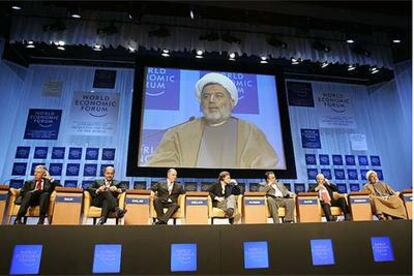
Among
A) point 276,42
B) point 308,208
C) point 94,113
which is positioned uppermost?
point 276,42

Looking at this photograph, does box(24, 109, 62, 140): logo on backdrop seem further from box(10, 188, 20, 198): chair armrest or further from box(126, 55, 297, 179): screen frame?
box(10, 188, 20, 198): chair armrest

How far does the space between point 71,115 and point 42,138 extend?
2.53ft

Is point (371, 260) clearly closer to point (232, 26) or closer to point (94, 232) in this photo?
point (94, 232)

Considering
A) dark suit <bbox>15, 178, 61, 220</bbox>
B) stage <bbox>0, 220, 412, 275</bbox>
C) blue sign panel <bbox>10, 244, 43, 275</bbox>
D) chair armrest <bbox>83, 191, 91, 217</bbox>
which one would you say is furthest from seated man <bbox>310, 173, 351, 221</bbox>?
dark suit <bbox>15, 178, 61, 220</bbox>

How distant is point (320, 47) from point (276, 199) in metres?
4.03

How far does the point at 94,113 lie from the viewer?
7.30 metres

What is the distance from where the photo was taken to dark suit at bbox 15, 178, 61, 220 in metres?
4.01

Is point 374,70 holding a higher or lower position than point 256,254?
higher

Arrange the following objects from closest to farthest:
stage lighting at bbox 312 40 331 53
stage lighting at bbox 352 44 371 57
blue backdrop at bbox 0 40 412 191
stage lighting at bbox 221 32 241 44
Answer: blue backdrop at bbox 0 40 412 191 < stage lighting at bbox 221 32 241 44 < stage lighting at bbox 312 40 331 53 < stage lighting at bbox 352 44 371 57

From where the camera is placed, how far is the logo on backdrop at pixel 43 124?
6.94 meters

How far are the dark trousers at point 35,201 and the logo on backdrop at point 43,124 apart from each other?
10.1ft

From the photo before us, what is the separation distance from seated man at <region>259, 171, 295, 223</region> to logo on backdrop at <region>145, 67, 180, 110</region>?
283 cm

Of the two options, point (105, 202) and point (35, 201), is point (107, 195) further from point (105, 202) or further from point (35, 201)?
point (35, 201)

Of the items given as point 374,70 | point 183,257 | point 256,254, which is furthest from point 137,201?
point 374,70
